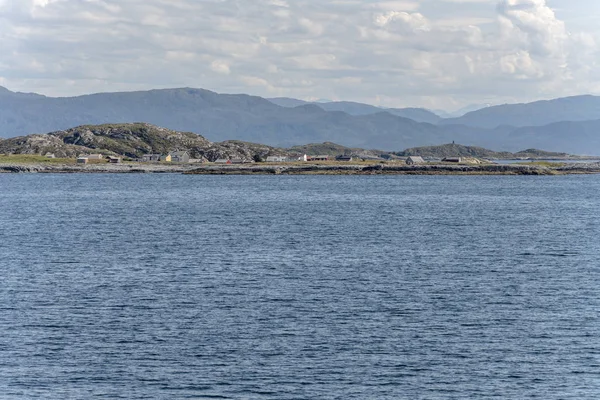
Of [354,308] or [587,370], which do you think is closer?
[587,370]

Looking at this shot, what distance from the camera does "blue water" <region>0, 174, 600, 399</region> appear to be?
121ft

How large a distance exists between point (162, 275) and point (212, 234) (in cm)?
2761

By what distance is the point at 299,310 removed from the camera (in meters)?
49.0

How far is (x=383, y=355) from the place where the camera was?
132 feet

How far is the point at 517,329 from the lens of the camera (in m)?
45.1

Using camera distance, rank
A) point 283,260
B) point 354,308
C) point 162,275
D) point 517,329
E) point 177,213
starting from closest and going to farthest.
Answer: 1. point 517,329
2. point 354,308
3. point 162,275
4. point 283,260
5. point 177,213

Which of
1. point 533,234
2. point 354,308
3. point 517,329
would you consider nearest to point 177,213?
point 533,234

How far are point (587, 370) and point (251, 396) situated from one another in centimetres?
1566

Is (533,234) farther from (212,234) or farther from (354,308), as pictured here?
(354,308)

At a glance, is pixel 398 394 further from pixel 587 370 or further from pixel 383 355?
pixel 587 370

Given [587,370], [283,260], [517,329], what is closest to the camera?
[587,370]

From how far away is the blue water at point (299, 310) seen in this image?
36875 mm

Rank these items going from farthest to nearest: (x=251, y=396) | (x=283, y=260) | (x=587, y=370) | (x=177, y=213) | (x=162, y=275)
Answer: (x=177, y=213), (x=283, y=260), (x=162, y=275), (x=587, y=370), (x=251, y=396)

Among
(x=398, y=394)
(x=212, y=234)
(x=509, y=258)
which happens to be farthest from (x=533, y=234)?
(x=398, y=394)
